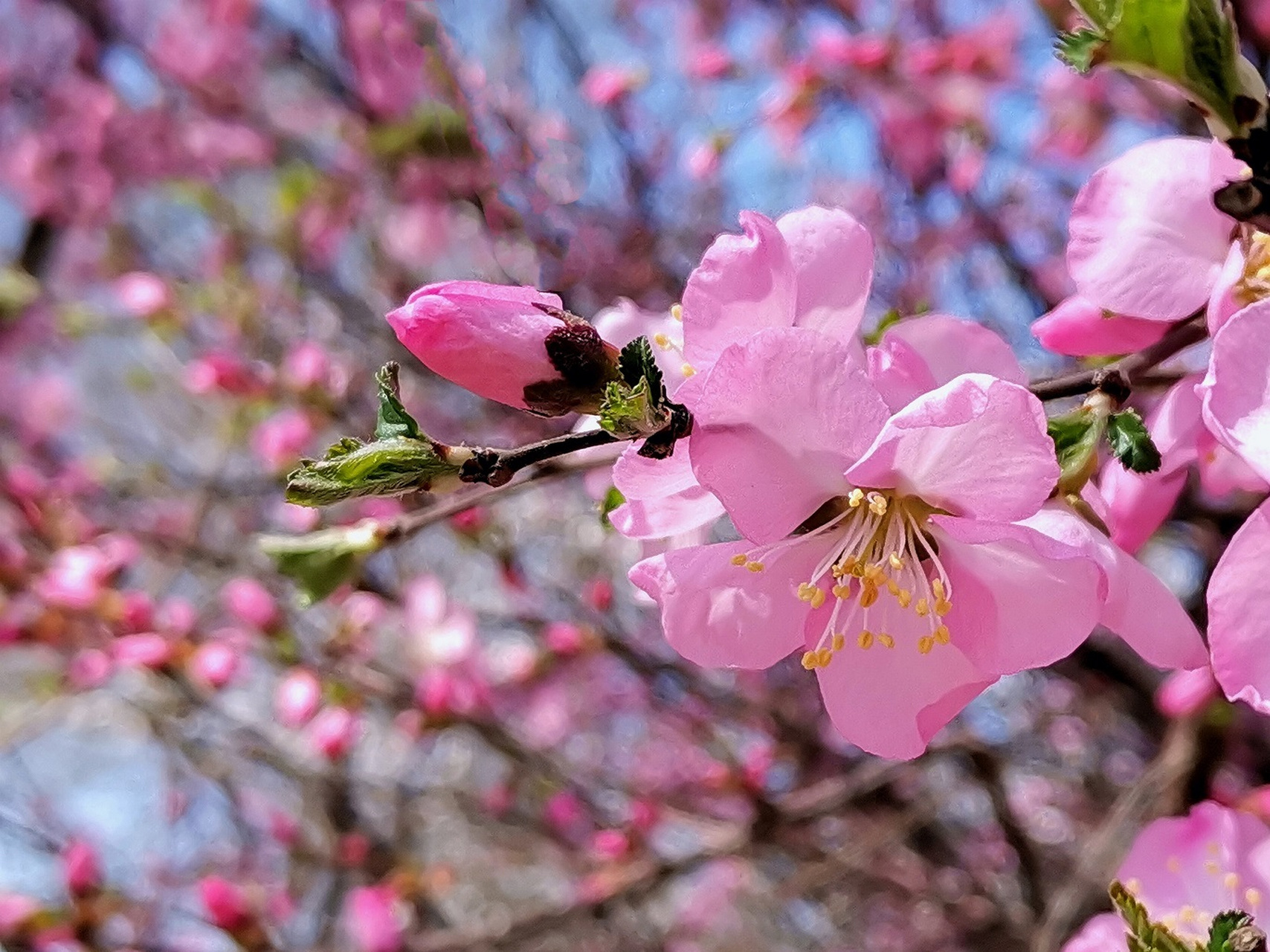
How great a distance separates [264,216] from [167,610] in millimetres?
2012

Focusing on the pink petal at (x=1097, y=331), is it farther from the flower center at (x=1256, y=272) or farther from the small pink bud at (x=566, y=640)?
the small pink bud at (x=566, y=640)

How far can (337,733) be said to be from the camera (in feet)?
7.17

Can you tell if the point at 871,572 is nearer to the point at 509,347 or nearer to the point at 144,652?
the point at 509,347

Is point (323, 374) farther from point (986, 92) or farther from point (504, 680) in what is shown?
point (986, 92)

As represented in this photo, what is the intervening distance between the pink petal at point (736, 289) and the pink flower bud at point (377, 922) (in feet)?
6.04

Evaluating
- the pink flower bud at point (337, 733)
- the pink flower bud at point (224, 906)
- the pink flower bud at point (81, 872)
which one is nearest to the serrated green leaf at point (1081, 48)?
the pink flower bud at point (224, 906)

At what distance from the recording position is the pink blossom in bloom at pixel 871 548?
0.56m

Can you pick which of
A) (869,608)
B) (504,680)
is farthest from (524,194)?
(869,608)

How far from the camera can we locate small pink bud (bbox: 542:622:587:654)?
234 cm

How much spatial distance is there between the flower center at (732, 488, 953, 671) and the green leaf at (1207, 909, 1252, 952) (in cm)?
21

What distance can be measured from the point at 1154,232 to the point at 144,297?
296 centimetres

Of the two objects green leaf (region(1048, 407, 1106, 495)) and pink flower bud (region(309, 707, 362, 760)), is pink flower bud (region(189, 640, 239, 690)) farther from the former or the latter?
green leaf (region(1048, 407, 1106, 495))

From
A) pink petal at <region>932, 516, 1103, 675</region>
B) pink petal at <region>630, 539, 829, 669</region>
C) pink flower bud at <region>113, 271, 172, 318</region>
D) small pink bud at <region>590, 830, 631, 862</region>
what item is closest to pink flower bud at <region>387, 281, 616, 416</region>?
pink petal at <region>630, 539, 829, 669</region>

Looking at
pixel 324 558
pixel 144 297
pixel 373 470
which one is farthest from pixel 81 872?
pixel 373 470
